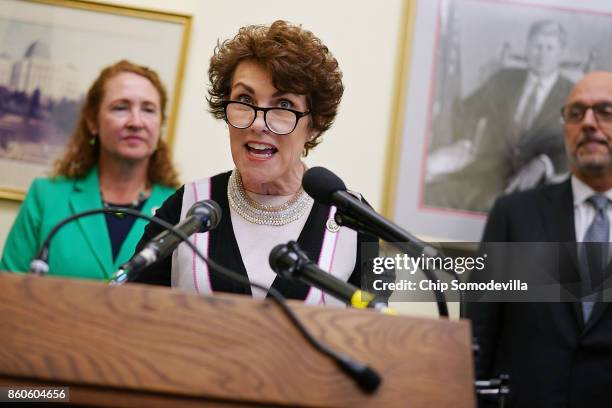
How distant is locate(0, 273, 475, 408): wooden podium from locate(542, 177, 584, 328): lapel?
1512 millimetres

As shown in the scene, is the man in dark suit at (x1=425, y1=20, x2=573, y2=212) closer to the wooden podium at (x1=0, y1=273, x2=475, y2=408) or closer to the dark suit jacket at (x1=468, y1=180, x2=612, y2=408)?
the dark suit jacket at (x1=468, y1=180, x2=612, y2=408)

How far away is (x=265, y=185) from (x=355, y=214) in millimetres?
589

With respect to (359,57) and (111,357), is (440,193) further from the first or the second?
(111,357)

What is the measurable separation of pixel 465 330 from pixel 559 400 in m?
1.43

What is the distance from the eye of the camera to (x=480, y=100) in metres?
2.96

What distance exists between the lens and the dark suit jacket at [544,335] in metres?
2.25

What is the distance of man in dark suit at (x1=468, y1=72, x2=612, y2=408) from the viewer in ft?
7.43

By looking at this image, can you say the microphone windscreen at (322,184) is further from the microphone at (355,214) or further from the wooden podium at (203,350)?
the wooden podium at (203,350)

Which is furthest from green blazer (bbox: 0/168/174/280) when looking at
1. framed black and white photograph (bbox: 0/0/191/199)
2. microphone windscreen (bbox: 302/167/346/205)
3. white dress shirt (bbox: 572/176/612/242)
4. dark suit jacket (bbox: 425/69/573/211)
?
white dress shirt (bbox: 572/176/612/242)

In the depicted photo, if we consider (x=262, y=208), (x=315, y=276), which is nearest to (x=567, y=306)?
(x=262, y=208)

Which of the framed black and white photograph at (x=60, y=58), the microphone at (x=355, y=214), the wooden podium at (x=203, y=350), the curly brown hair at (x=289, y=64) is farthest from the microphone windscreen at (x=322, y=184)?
the framed black and white photograph at (x=60, y=58)

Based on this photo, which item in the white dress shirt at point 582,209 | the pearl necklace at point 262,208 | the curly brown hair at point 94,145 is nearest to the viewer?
the pearl necklace at point 262,208

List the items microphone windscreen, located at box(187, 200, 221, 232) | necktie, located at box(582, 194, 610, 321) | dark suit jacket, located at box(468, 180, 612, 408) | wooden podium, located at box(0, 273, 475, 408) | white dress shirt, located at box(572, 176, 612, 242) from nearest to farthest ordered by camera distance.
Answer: wooden podium, located at box(0, 273, 475, 408), microphone windscreen, located at box(187, 200, 221, 232), dark suit jacket, located at box(468, 180, 612, 408), necktie, located at box(582, 194, 610, 321), white dress shirt, located at box(572, 176, 612, 242)

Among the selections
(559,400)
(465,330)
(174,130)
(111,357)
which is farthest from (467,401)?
(174,130)
